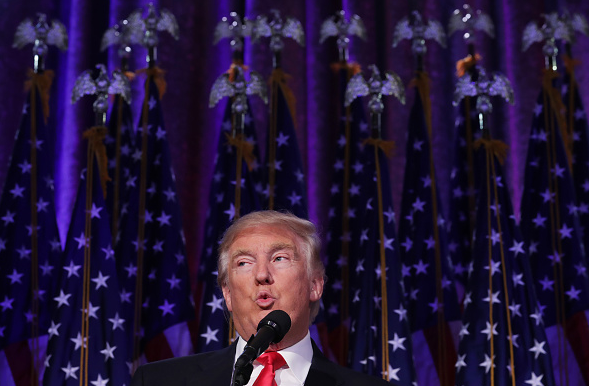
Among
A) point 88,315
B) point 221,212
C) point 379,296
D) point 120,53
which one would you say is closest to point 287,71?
point 120,53

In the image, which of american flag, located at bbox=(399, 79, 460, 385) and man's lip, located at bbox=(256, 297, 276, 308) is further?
american flag, located at bbox=(399, 79, 460, 385)

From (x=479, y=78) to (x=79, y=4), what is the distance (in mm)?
2677

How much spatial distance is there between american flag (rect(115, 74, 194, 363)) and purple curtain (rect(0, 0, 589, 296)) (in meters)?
0.79

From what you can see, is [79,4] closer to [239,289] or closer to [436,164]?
[436,164]

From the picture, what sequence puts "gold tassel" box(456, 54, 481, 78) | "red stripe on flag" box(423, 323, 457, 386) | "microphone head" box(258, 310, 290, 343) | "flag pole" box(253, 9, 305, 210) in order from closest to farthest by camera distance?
"microphone head" box(258, 310, 290, 343), "red stripe on flag" box(423, 323, 457, 386), "flag pole" box(253, 9, 305, 210), "gold tassel" box(456, 54, 481, 78)

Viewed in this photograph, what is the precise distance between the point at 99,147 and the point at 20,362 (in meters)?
1.17

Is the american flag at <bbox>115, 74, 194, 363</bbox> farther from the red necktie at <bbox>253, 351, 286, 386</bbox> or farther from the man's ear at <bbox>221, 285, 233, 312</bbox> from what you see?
the red necktie at <bbox>253, 351, 286, 386</bbox>

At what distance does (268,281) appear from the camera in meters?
2.29

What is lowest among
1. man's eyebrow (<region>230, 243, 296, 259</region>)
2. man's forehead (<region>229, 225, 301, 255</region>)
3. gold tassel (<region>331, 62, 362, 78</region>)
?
man's eyebrow (<region>230, 243, 296, 259</region>)

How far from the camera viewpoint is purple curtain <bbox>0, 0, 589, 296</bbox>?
17.4 feet

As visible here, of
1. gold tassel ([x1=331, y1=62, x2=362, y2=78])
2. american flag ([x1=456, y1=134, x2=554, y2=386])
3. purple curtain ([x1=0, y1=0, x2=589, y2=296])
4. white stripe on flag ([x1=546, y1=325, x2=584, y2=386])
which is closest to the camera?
american flag ([x1=456, y1=134, x2=554, y2=386])

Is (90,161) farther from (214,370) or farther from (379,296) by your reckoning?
(214,370)

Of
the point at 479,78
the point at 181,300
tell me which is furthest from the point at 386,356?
the point at 479,78

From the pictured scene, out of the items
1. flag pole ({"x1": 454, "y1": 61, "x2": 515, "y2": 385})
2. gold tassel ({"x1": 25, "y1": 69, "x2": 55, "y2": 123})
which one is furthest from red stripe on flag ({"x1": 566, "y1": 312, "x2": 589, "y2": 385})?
gold tassel ({"x1": 25, "y1": 69, "x2": 55, "y2": 123})
